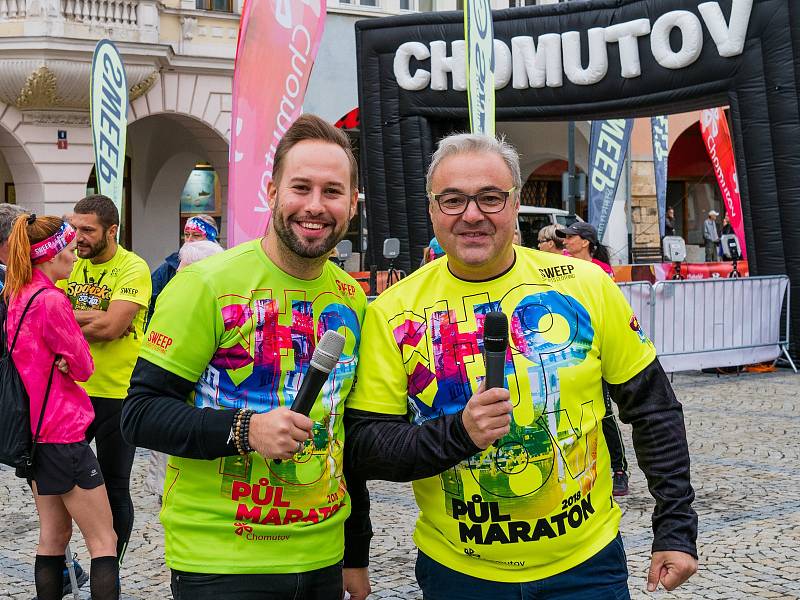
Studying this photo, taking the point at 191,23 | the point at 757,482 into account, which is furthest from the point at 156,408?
the point at 191,23

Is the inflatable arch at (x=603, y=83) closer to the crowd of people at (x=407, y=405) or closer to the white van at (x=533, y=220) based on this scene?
the white van at (x=533, y=220)

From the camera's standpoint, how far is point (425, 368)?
2592mm

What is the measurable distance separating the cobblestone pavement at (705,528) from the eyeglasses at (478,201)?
9.06ft

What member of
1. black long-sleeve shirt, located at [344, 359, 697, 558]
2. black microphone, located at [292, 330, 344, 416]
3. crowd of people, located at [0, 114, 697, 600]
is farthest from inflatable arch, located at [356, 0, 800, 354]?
black microphone, located at [292, 330, 344, 416]

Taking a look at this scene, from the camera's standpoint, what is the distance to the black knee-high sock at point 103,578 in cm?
424

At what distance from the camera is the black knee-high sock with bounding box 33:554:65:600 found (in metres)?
4.29

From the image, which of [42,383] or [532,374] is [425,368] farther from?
[42,383]

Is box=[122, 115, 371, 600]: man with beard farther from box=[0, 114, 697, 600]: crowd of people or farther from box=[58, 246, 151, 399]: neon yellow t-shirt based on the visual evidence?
box=[58, 246, 151, 399]: neon yellow t-shirt

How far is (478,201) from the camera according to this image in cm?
254

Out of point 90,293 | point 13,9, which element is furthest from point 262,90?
point 13,9

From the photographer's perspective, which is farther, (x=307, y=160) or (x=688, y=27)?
(x=688, y=27)

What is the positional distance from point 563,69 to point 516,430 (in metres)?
12.8

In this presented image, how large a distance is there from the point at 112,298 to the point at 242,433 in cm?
273

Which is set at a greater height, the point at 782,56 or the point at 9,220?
the point at 782,56
